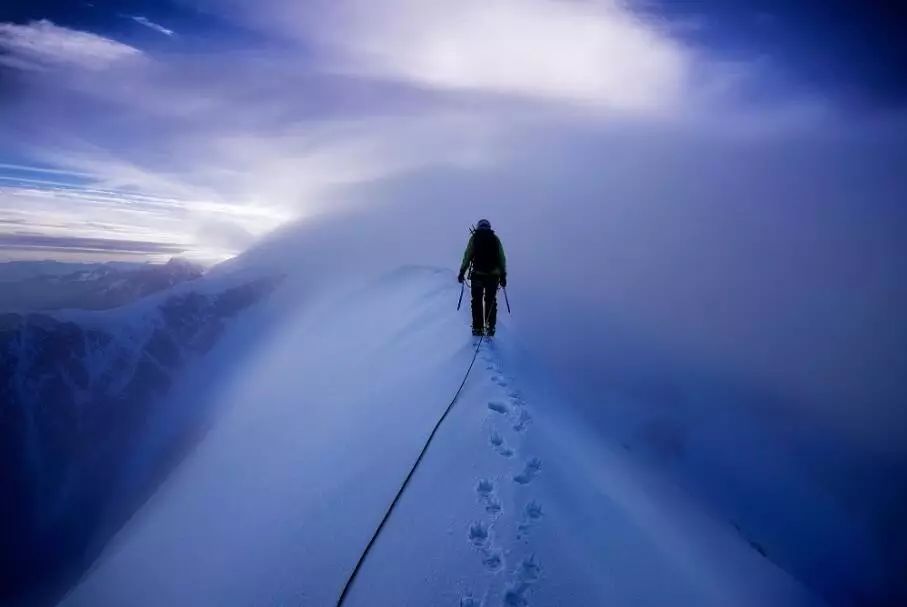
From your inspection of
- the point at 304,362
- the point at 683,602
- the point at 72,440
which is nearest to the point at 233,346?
the point at 304,362

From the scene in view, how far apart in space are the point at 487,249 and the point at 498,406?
4.63 meters

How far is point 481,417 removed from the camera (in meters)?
7.16

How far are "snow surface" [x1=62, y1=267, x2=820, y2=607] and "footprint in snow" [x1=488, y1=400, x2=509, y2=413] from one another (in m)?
0.04

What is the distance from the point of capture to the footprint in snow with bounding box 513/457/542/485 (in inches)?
227

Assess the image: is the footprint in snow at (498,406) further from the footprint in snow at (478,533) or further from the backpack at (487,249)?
the backpack at (487,249)

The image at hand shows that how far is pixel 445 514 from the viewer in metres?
5.36

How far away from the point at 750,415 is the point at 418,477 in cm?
2530

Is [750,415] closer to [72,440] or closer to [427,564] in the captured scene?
[427,564]

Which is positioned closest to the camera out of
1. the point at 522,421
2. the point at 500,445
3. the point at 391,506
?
the point at 391,506

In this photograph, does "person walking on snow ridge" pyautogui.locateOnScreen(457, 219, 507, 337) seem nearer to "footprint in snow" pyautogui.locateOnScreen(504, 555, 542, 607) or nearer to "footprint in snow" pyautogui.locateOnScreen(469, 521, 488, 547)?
"footprint in snow" pyautogui.locateOnScreen(469, 521, 488, 547)

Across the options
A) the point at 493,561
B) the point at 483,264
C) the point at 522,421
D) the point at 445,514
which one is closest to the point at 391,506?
the point at 445,514

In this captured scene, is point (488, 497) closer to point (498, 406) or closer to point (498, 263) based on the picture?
point (498, 406)

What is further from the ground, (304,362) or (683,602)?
(683,602)

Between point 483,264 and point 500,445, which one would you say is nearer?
point 500,445
